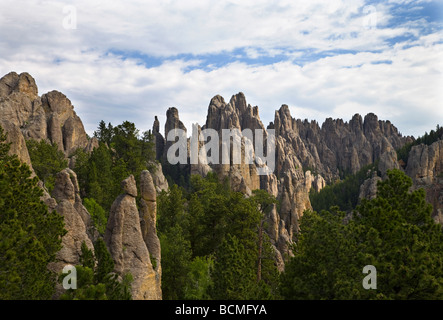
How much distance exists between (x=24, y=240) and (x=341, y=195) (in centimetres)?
13784

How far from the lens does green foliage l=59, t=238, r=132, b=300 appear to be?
51.5 feet

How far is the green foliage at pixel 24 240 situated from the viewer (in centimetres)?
1745

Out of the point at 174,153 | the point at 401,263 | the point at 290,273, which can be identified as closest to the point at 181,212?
the point at 290,273

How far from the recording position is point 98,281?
2056 centimetres

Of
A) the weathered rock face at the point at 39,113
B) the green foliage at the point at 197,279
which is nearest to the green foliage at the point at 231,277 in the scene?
the green foliage at the point at 197,279

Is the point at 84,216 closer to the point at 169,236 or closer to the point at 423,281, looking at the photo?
the point at 169,236

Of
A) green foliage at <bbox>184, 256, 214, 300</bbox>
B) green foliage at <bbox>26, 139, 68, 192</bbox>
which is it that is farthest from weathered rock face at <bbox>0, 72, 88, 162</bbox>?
green foliage at <bbox>184, 256, 214, 300</bbox>

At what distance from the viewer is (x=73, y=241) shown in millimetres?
24938

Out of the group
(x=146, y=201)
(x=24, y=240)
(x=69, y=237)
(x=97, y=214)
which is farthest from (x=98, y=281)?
(x=97, y=214)

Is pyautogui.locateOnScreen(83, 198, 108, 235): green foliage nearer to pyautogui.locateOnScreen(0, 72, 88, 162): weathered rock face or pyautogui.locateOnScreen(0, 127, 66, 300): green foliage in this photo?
pyautogui.locateOnScreen(0, 127, 66, 300): green foliage

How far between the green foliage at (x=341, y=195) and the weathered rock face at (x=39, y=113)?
8762cm

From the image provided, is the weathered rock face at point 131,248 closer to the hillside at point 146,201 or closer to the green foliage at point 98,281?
the hillside at point 146,201

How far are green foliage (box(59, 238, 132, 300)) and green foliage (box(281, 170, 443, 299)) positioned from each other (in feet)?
30.4

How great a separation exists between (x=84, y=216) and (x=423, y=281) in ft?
80.9
